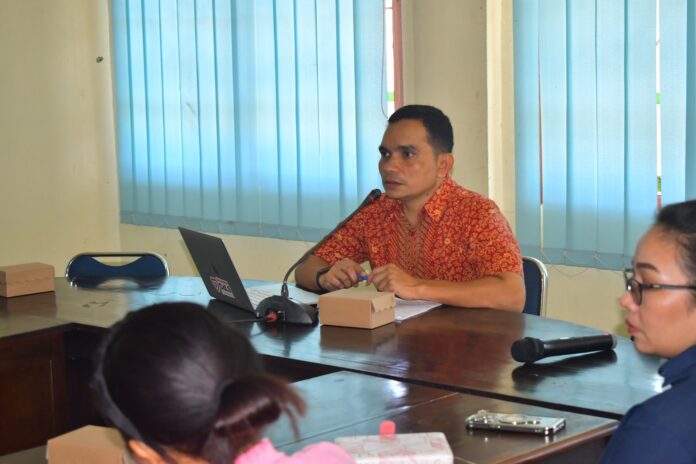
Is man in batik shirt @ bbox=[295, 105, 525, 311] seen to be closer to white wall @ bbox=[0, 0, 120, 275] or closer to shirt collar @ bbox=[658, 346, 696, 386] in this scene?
shirt collar @ bbox=[658, 346, 696, 386]

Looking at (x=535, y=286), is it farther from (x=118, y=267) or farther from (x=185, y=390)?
(x=185, y=390)

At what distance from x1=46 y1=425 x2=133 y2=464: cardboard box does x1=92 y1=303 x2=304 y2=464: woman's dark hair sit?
46 centimetres

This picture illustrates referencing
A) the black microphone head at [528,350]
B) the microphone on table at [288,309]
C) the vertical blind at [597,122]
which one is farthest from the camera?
the vertical blind at [597,122]

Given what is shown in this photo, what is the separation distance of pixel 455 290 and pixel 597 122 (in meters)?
1.06

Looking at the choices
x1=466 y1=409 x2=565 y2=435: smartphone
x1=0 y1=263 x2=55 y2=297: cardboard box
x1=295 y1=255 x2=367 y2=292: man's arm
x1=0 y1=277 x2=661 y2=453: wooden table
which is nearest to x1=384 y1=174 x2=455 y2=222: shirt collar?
x1=295 y1=255 x2=367 y2=292: man's arm

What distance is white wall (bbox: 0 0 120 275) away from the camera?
5.24 metres

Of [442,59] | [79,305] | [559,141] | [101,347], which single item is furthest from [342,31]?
[101,347]

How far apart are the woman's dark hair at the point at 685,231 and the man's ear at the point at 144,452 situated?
0.83m

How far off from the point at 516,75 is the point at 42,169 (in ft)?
9.11

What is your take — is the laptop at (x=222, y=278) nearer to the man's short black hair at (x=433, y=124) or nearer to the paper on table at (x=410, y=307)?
the paper on table at (x=410, y=307)

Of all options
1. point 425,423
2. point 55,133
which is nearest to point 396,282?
point 425,423

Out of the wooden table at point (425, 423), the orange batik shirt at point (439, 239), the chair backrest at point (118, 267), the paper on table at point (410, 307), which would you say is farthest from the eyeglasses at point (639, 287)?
the chair backrest at point (118, 267)

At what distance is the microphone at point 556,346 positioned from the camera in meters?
2.17

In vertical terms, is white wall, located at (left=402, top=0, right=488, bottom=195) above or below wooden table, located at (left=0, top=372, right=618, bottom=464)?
above
